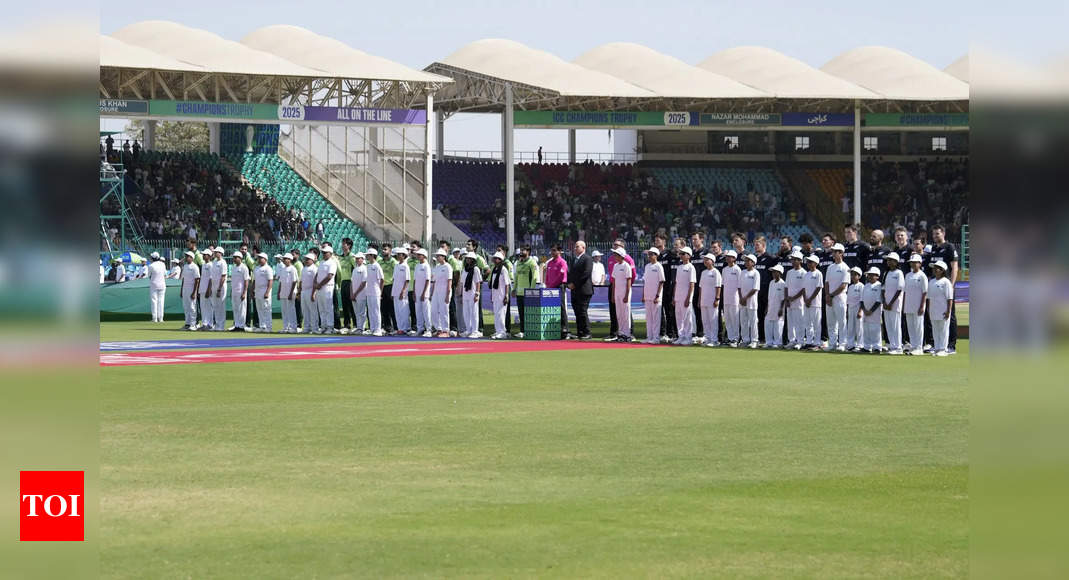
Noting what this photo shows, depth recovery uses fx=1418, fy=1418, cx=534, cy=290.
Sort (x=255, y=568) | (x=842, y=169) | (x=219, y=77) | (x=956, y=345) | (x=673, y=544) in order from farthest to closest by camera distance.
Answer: (x=842, y=169), (x=219, y=77), (x=956, y=345), (x=673, y=544), (x=255, y=568)

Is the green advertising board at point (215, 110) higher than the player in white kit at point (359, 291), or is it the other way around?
the green advertising board at point (215, 110)

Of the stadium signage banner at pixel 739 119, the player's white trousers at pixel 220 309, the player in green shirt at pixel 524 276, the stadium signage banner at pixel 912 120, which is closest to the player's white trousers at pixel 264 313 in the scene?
the player's white trousers at pixel 220 309

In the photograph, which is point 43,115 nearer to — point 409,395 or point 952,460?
point 952,460

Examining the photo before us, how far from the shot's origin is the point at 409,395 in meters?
15.6

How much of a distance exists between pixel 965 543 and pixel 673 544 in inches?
61.6

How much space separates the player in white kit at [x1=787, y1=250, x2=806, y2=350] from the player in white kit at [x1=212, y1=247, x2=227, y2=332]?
1246cm

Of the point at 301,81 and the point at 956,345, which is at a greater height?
the point at 301,81

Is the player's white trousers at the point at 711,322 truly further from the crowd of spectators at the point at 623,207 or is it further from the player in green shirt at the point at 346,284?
the crowd of spectators at the point at 623,207

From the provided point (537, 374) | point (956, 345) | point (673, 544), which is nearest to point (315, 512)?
point (673, 544)

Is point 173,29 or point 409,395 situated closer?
point 409,395

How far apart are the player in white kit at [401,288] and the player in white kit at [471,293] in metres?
1.18

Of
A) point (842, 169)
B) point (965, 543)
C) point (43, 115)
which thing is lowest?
point (965, 543)

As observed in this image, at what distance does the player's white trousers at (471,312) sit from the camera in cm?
2807

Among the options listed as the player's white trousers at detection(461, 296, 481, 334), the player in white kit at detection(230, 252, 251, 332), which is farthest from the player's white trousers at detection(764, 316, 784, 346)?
the player in white kit at detection(230, 252, 251, 332)
